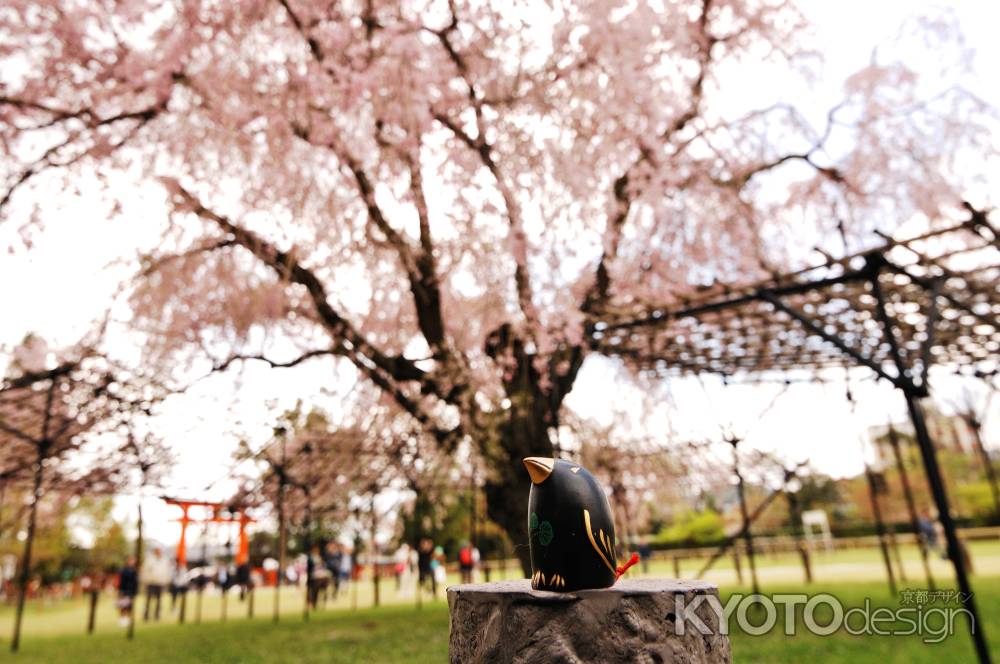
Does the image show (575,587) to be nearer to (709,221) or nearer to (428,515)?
(709,221)

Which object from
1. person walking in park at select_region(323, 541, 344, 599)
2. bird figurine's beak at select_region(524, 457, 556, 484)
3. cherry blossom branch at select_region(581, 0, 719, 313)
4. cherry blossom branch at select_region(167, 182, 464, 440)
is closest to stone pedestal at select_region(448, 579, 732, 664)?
bird figurine's beak at select_region(524, 457, 556, 484)

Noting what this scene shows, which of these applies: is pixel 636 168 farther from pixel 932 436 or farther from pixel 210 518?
pixel 932 436

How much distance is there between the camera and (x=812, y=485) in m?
33.6

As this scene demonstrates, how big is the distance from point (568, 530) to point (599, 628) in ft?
1.32

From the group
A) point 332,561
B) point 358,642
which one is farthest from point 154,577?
point 358,642

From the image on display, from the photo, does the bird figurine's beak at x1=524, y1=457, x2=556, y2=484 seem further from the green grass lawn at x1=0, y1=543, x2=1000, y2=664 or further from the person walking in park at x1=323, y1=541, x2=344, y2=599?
the person walking in park at x1=323, y1=541, x2=344, y2=599

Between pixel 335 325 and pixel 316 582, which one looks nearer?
pixel 335 325

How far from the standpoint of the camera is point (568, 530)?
243 centimetres

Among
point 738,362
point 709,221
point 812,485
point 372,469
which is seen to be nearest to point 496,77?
point 709,221

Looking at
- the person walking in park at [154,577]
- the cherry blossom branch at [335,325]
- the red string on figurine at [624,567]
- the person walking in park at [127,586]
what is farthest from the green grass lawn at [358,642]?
the red string on figurine at [624,567]

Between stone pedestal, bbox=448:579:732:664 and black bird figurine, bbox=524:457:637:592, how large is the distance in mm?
99

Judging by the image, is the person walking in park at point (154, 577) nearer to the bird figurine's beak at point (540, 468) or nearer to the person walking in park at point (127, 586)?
the person walking in park at point (127, 586)

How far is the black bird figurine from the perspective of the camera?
7.82 feet

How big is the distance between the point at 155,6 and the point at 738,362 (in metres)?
9.17
